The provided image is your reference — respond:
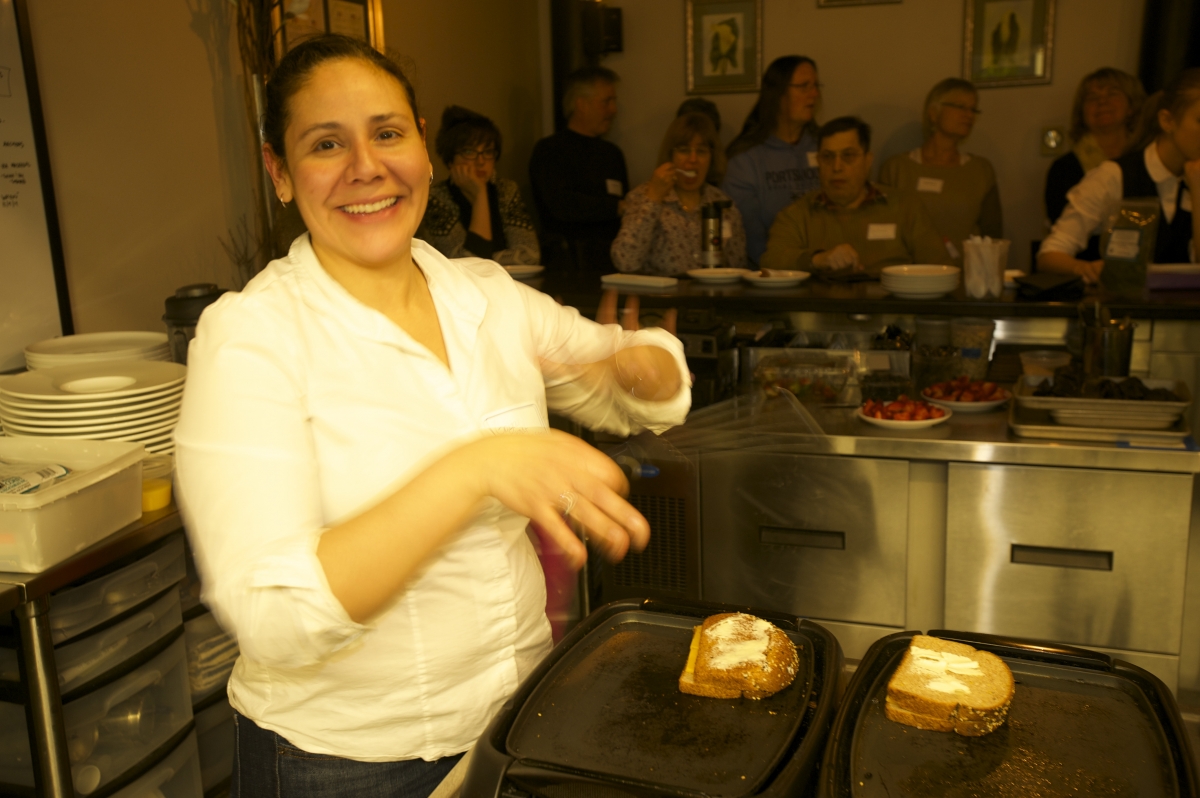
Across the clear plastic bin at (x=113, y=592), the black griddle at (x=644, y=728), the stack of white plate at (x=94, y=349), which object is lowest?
the clear plastic bin at (x=113, y=592)

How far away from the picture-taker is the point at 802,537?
252 centimetres

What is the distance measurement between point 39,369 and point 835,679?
181cm

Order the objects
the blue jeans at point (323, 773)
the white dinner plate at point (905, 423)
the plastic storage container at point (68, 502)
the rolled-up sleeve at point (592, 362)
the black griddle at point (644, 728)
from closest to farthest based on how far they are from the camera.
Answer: the black griddle at point (644, 728), the blue jeans at point (323, 773), the rolled-up sleeve at point (592, 362), the plastic storage container at point (68, 502), the white dinner plate at point (905, 423)

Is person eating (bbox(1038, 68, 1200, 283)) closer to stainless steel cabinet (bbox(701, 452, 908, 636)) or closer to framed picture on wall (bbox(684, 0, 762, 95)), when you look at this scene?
stainless steel cabinet (bbox(701, 452, 908, 636))

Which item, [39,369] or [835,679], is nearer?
[835,679]

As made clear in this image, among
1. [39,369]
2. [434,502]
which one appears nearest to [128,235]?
[39,369]

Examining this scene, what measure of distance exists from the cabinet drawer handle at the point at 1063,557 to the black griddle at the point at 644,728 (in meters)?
1.46

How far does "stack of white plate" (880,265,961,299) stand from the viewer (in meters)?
2.77

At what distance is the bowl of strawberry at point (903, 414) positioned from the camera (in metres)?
2.41

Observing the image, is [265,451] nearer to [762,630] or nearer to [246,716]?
[246,716]

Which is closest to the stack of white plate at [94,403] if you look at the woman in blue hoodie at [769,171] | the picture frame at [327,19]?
the picture frame at [327,19]

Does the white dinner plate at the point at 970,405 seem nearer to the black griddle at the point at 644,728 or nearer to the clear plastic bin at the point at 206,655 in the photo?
the black griddle at the point at 644,728

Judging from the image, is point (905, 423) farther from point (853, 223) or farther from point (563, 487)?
point (853, 223)

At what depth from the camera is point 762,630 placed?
1.10 meters
